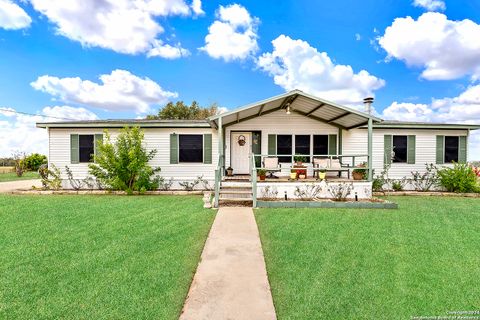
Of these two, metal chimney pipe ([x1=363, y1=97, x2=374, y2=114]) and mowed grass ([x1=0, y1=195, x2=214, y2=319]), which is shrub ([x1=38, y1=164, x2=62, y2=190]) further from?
metal chimney pipe ([x1=363, y1=97, x2=374, y2=114])

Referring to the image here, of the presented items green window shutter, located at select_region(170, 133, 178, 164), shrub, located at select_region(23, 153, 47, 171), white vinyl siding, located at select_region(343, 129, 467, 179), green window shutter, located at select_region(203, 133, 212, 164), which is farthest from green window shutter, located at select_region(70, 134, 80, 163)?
shrub, located at select_region(23, 153, 47, 171)

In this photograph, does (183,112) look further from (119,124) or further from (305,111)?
(305,111)

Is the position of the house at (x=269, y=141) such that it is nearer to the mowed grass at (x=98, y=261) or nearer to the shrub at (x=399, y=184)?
the shrub at (x=399, y=184)

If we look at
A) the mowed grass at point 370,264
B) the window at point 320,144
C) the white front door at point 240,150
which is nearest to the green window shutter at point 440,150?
the window at point 320,144

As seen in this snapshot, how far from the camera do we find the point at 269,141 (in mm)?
12680

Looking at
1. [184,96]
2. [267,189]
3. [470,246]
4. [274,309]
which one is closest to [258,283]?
[274,309]

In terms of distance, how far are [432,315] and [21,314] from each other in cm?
411

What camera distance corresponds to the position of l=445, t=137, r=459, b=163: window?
12789 millimetres

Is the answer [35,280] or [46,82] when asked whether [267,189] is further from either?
[46,82]

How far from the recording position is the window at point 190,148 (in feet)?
A: 40.6

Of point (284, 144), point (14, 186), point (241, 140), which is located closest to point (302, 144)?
point (284, 144)

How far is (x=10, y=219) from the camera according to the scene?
6.89m

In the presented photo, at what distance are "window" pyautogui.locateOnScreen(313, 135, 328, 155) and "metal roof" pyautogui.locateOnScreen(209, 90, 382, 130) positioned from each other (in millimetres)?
732

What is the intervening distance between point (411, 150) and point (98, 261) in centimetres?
1305
